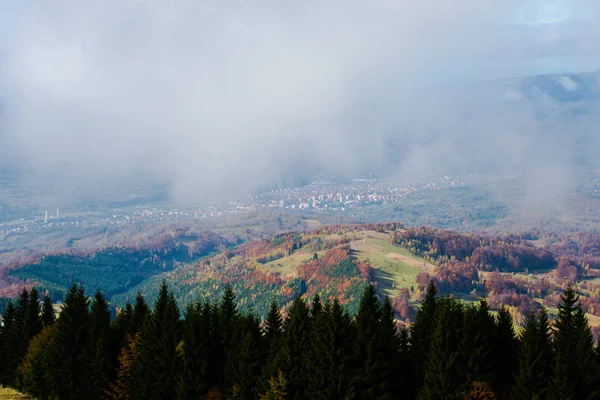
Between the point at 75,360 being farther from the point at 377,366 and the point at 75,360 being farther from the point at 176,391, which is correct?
the point at 377,366

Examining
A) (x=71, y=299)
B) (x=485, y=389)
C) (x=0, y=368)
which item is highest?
(x=71, y=299)

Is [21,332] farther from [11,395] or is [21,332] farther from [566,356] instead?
[566,356]

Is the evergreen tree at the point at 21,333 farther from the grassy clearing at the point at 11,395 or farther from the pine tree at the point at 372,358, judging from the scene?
the pine tree at the point at 372,358

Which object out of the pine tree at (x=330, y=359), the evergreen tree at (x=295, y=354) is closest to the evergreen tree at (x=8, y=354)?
the evergreen tree at (x=295, y=354)

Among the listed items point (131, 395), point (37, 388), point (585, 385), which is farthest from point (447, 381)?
point (37, 388)

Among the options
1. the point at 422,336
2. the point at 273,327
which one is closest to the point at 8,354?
the point at 273,327

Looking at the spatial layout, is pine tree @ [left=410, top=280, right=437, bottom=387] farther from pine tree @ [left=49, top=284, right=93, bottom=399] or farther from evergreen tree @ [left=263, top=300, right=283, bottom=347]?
pine tree @ [left=49, top=284, right=93, bottom=399]
